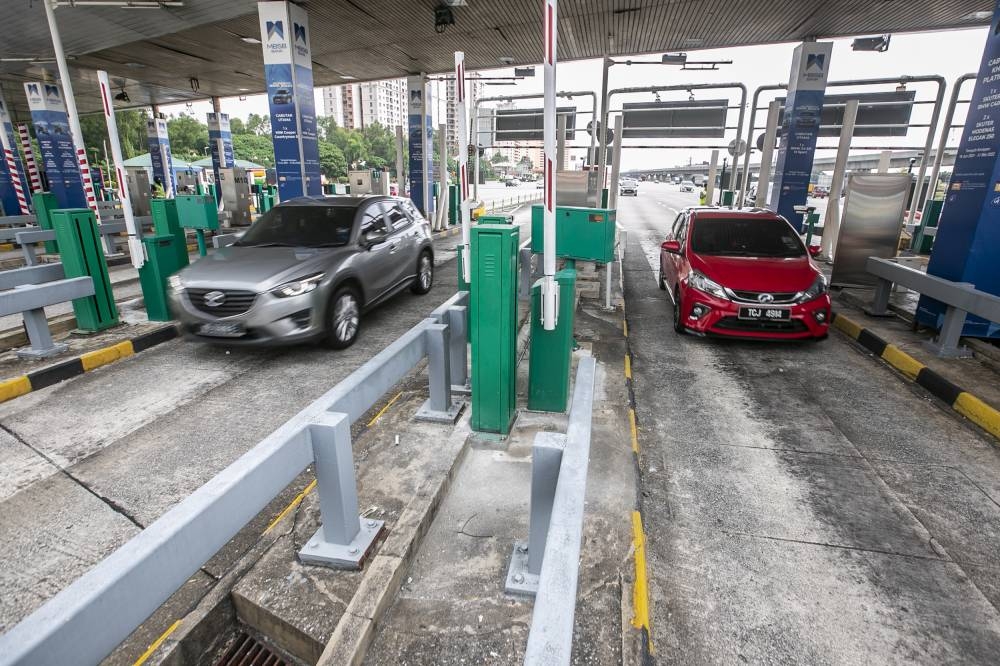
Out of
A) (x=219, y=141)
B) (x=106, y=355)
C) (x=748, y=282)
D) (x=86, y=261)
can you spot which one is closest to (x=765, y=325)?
(x=748, y=282)

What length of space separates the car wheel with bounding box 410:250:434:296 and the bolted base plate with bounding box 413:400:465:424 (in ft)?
14.4

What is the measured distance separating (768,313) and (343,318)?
494cm

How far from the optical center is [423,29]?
44.5 ft

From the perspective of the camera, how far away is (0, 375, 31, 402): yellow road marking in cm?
493

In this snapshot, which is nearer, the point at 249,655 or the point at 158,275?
the point at 249,655

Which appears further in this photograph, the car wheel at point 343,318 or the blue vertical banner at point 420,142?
the blue vertical banner at point 420,142

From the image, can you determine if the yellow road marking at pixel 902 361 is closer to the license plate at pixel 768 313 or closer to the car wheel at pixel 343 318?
the license plate at pixel 768 313

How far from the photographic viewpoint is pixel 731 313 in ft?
20.0

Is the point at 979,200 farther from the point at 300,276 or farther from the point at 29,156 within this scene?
the point at 29,156

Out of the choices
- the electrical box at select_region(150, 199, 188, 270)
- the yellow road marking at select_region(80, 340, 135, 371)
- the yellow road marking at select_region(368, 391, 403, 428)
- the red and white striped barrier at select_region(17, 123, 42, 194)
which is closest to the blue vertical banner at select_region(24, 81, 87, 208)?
the red and white striped barrier at select_region(17, 123, 42, 194)

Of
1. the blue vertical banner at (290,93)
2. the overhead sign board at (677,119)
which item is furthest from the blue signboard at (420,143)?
the overhead sign board at (677,119)

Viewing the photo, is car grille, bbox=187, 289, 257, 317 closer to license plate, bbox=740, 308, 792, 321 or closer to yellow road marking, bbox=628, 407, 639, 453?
yellow road marking, bbox=628, 407, 639, 453

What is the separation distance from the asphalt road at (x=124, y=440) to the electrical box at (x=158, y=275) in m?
0.76

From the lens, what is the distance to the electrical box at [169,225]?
281 inches
